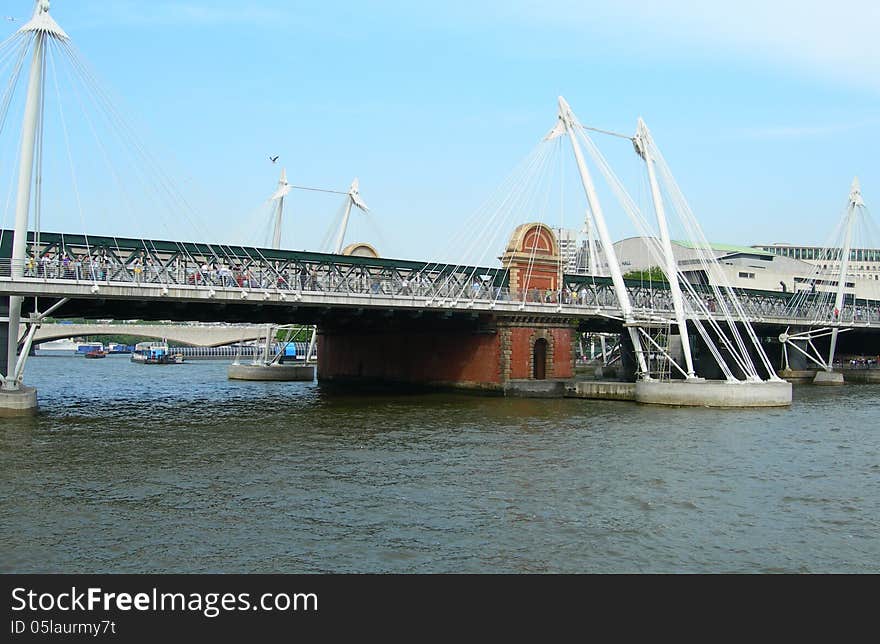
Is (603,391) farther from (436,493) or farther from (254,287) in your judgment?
(436,493)

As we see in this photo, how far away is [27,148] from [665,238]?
38600mm

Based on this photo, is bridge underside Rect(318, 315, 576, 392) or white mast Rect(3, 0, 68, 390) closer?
white mast Rect(3, 0, 68, 390)

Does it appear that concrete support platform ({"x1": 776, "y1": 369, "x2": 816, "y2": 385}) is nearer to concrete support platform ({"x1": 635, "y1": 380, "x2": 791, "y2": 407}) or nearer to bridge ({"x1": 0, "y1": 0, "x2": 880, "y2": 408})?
bridge ({"x1": 0, "y1": 0, "x2": 880, "y2": 408})

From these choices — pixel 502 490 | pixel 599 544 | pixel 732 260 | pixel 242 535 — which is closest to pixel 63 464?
pixel 242 535

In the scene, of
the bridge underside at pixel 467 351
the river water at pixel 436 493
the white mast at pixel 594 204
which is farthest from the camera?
the bridge underside at pixel 467 351

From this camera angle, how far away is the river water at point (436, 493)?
1944cm

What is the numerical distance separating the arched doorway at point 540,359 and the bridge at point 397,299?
0.35 feet

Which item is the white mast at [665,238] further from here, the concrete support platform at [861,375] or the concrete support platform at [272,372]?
the concrete support platform at [861,375]

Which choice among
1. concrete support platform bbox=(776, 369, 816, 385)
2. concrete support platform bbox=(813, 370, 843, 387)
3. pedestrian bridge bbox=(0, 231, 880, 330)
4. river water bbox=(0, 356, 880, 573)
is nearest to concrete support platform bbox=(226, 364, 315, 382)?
pedestrian bridge bbox=(0, 231, 880, 330)

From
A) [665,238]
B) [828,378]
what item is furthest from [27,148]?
[828,378]

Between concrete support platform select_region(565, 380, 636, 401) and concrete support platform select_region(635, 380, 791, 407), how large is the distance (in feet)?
8.19

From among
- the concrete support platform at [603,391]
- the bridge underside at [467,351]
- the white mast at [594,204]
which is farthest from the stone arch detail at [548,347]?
the white mast at [594,204]

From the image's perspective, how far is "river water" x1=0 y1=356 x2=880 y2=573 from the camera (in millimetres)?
19438

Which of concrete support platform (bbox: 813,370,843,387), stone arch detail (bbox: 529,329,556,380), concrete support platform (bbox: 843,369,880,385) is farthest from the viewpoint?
concrete support platform (bbox: 843,369,880,385)
